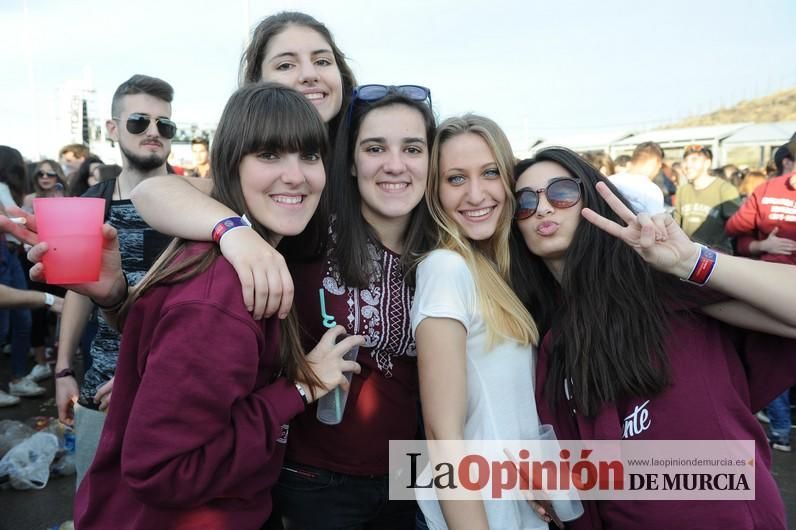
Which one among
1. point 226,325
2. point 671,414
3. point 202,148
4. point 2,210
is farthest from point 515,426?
point 202,148

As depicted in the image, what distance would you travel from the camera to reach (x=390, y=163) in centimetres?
233

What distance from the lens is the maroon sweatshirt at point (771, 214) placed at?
486 cm

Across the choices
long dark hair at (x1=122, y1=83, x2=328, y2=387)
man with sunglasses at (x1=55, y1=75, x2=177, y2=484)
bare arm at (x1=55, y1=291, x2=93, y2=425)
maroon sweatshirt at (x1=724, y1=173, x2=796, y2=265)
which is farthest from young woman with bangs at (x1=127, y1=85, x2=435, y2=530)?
maroon sweatshirt at (x1=724, y1=173, x2=796, y2=265)

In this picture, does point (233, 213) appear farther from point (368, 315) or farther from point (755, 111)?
point (755, 111)

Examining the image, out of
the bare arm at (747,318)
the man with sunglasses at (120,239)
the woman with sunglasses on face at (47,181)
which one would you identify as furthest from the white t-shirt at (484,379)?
the woman with sunglasses on face at (47,181)

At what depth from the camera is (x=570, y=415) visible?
207 cm

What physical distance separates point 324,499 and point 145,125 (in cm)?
240

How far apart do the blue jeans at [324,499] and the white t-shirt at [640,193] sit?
5.15ft

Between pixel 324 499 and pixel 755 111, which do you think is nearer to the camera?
pixel 324 499

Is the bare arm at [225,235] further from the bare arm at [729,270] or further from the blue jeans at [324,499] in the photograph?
the bare arm at [729,270]

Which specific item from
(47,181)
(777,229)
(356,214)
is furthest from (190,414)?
(47,181)

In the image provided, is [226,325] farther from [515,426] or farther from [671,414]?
[671,414]

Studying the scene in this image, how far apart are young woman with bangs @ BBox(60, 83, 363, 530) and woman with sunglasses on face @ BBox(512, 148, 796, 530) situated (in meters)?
0.84

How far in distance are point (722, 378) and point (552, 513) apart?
30.6 inches
